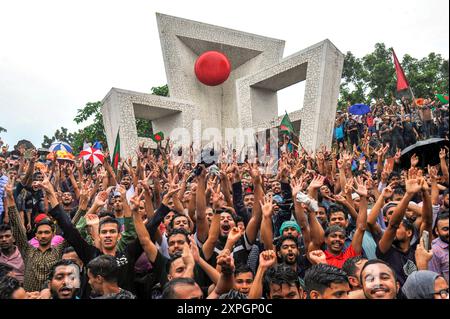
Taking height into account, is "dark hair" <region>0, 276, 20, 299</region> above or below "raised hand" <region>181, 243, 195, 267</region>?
below

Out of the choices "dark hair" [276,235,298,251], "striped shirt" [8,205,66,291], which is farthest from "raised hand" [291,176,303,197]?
"striped shirt" [8,205,66,291]

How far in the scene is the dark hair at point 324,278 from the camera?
2.51 meters

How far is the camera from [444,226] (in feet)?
9.96

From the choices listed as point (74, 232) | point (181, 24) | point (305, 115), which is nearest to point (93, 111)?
point (181, 24)

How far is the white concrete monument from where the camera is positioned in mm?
11586

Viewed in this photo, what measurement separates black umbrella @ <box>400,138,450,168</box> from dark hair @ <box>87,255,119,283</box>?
2524mm

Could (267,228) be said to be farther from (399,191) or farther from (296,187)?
(399,191)

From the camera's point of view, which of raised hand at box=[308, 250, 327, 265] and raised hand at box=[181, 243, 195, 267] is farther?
raised hand at box=[308, 250, 327, 265]

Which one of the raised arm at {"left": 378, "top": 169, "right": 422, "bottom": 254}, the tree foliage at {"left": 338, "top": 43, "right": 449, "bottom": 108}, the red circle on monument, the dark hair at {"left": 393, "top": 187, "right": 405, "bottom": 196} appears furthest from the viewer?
the tree foliage at {"left": 338, "top": 43, "right": 449, "bottom": 108}

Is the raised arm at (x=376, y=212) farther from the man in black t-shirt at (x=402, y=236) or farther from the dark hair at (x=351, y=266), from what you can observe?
the dark hair at (x=351, y=266)

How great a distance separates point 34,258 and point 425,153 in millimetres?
→ 3787

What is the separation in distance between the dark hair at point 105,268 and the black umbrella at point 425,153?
2524mm

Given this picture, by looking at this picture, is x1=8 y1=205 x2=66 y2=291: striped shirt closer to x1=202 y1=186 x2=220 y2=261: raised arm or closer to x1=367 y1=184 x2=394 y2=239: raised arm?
x1=202 y1=186 x2=220 y2=261: raised arm
